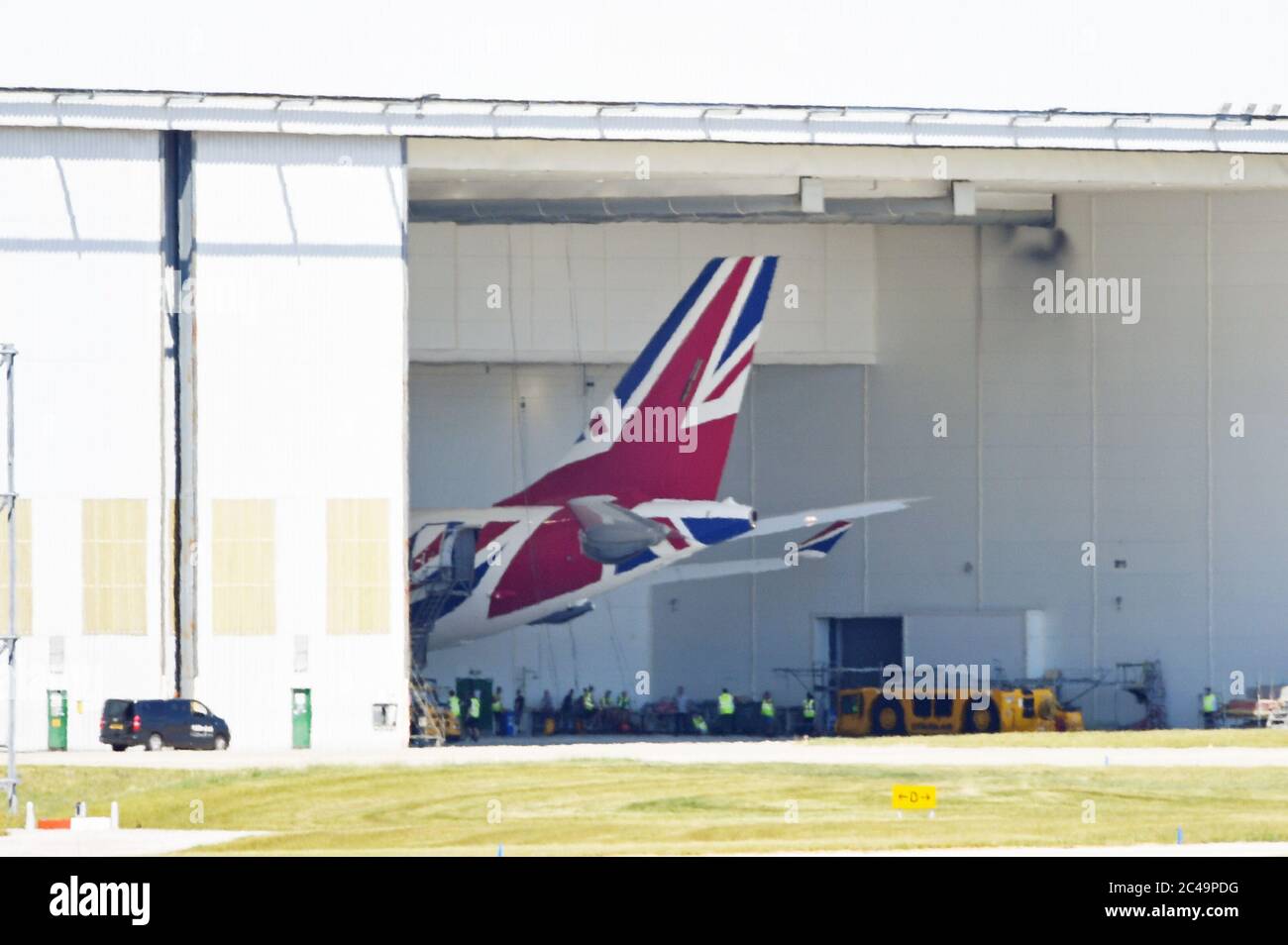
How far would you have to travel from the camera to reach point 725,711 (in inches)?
2132

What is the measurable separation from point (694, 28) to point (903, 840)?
23193mm

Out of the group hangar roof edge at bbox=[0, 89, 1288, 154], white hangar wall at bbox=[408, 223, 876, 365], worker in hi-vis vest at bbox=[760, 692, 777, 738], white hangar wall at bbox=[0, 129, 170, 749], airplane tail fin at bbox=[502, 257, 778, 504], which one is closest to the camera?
hangar roof edge at bbox=[0, 89, 1288, 154]

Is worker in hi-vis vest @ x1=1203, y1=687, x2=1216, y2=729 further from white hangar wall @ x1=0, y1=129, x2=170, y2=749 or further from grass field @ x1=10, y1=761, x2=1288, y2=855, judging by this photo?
white hangar wall @ x1=0, y1=129, x2=170, y2=749

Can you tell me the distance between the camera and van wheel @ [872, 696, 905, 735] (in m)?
52.5

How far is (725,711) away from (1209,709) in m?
12.7

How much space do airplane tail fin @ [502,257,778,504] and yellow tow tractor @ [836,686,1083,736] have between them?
7.25m

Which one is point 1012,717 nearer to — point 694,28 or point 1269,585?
point 1269,585

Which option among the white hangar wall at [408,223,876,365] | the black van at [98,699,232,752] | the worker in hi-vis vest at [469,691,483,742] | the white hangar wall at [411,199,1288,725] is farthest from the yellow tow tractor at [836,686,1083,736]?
the black van at [98,699,232,752]

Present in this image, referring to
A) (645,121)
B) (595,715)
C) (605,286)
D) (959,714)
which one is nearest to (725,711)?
(595,715)

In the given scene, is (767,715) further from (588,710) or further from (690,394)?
(690,394)

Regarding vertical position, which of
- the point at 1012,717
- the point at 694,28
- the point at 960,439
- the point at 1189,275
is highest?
the point at 694,28

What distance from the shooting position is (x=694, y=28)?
44.2 metres

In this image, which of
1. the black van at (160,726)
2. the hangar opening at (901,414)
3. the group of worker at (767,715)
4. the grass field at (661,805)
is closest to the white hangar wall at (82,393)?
the black van at (160,726)
